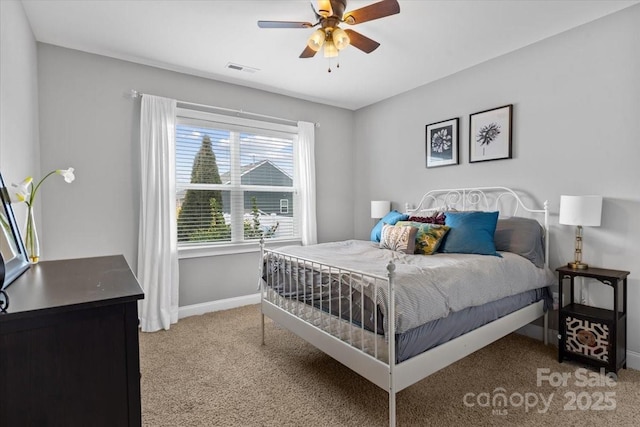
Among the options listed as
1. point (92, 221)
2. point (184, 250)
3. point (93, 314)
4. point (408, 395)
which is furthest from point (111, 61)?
point (408, 395)

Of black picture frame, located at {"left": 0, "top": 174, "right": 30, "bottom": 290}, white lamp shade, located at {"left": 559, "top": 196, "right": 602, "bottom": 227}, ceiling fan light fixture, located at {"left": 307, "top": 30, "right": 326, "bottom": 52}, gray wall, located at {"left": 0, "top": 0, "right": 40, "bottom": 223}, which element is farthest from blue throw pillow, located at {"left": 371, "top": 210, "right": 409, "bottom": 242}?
gray wall, located at {"left": 0, "top": 0, "right": 40, "bottom": 223}

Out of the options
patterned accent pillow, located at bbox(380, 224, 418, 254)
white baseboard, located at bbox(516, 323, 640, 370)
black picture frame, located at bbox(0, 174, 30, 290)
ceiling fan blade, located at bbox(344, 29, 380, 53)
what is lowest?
white baseboard, located at bbox(516, 323, 640, 370)

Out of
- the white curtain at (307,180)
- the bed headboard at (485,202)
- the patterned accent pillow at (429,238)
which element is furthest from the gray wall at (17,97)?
the bed headboard at (485,202)

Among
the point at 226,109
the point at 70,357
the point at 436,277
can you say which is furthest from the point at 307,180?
the point at 70,357

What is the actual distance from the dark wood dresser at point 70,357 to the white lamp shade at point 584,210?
2.80 metres

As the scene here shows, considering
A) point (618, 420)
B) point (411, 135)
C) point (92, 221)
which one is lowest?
point (618, 420)

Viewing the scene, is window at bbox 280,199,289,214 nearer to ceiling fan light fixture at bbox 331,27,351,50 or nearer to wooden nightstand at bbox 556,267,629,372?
ceiling fan light fixture at bbox 331,27,351,50

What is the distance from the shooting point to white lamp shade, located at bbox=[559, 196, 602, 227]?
233 centimetres

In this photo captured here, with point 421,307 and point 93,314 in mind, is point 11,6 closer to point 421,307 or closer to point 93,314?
point 93,314

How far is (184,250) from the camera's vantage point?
11.3 ft

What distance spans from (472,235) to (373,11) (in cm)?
179

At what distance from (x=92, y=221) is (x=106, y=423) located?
2519 mm

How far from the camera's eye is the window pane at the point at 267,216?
3.93m

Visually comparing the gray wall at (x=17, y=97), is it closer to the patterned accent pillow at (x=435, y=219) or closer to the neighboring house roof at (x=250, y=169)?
the neighboring house roof at (x=250, y=169)
